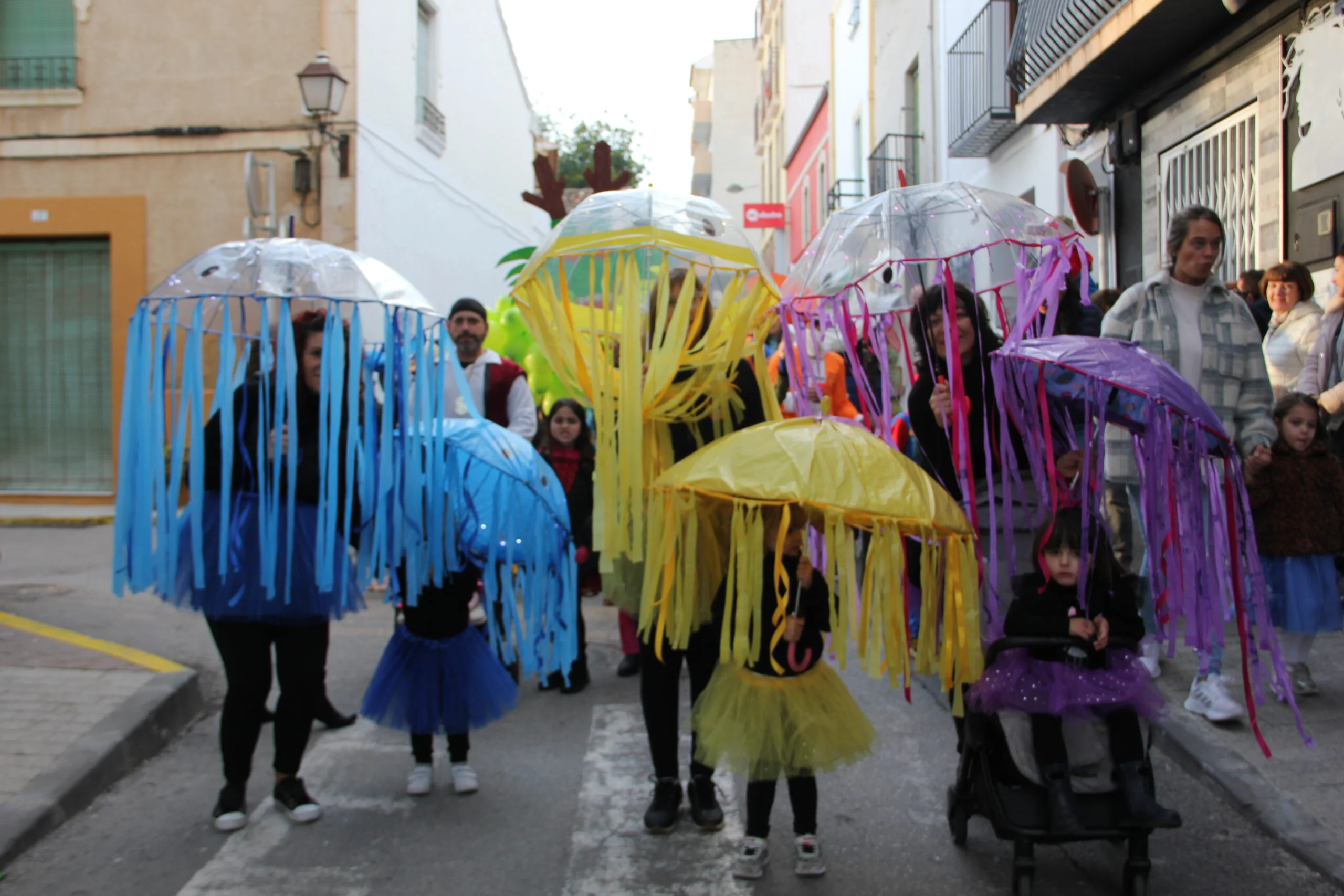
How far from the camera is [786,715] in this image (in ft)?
11.0

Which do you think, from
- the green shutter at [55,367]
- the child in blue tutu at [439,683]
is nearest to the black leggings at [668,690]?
the child in blue tutu at [439,683]

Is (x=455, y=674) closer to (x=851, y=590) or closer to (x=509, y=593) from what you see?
(x=509, y=593)

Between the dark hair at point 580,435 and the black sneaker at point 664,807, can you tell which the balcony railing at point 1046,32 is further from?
the black sneaker at point 664,807

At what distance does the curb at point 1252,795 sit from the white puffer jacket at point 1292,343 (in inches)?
94.7

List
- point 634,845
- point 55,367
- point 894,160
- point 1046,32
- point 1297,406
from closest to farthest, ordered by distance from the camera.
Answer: point 634,845
point 1297,406
point 1046,32
point 55,367
point 894,160

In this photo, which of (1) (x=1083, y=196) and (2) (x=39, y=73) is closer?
(1) (x=1083, y=196)

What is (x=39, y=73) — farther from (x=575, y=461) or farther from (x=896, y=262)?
(x=896, y=262)

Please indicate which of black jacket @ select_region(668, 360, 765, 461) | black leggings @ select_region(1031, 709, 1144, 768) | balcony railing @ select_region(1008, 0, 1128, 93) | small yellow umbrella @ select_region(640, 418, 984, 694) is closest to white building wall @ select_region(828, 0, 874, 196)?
balcony railing @ select_region(1008, 0, 1128, 93)

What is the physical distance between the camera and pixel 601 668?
603cm

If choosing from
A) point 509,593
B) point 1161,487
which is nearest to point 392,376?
point 509,593

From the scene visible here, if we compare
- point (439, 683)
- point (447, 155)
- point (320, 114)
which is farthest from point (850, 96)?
point (439, 683)

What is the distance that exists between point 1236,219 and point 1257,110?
2.86 ft

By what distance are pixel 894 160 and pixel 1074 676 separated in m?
13.8

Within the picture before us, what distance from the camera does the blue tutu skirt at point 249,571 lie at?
3654mm
